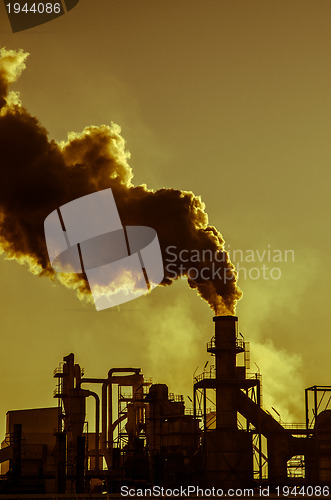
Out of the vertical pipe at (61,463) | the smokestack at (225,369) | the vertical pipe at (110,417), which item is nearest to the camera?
the vertical pipe at (61,463)

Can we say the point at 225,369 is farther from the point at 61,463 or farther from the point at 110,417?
the point at 110,417

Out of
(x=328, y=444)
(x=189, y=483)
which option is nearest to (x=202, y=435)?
(x=189, y=483)

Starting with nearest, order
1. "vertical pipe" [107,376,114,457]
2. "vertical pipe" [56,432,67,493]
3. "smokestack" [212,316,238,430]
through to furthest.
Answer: "vertical pipe" [56,432,67,493] < "smokestack" [212,316,238,430] < "vertical pipe" [107,376,114,457]

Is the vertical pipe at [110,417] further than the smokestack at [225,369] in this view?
Yes

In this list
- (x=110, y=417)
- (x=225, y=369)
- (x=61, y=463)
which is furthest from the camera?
(x=110, y=417)

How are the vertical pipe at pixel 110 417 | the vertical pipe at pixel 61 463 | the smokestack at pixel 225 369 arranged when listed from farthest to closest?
the vertical pipe at pixel 110 417
the smokestack at pixel 225 369
the vertical pipe at pixel 61 463

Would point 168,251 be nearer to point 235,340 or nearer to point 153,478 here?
point 235,340

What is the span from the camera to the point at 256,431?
65812 mm

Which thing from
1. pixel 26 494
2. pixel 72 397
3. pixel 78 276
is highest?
pixel 78 276

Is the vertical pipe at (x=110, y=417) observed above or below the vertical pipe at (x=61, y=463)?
above

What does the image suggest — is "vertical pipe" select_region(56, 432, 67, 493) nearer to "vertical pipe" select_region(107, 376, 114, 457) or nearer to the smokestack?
the smokestack

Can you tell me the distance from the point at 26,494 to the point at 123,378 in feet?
54.9

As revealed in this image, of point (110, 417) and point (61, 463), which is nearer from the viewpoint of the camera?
point (61, 463)

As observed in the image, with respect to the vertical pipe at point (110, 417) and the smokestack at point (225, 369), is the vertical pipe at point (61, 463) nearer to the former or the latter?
the smokestack at point (225, 369)
